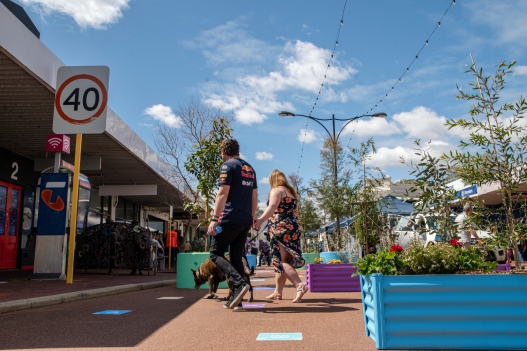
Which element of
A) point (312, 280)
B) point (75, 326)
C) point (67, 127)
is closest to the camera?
point (75, 326)

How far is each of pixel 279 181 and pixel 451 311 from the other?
4.05 m

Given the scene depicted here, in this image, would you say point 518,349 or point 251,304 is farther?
point 251,304

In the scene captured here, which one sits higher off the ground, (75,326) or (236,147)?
(236,147)

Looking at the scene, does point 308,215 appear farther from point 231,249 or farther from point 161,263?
point 231,249

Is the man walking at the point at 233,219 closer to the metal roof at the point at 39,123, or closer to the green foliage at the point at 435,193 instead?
the green foliage at the point at 435,193

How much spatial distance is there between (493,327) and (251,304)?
3759 millimetres

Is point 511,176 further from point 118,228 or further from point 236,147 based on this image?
point 118,228

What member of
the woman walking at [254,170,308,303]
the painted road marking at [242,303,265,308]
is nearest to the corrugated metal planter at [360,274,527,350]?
the painted road marking at [242,303,265,308]

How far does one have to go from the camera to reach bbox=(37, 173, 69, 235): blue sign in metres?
11.7

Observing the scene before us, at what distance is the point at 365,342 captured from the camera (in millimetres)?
3928

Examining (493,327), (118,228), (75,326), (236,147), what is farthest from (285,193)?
(118,228)

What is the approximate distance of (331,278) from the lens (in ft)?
28.6

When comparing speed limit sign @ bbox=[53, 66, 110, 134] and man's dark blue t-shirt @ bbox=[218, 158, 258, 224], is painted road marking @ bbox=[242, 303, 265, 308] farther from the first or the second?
speed limit sign @ bbox=[53, 66, 110, 134]

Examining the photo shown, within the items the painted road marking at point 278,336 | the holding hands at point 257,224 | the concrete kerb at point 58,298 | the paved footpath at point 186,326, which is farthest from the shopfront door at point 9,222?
the painted road marking at point 278,336
